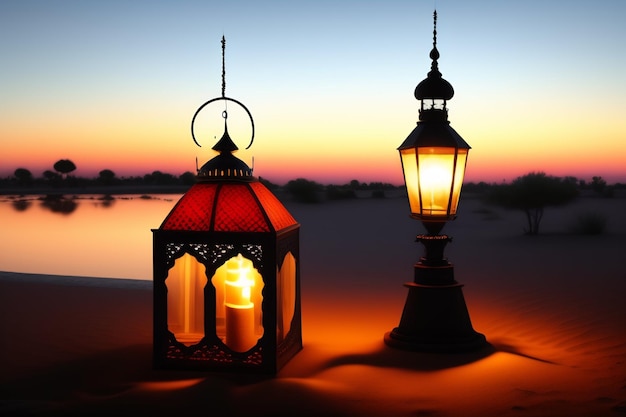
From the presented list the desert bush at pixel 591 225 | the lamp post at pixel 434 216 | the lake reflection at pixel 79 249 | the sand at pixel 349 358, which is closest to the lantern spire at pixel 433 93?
the lamp post at pixel 434 216

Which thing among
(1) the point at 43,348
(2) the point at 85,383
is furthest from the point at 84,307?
(2) the point at 85,383

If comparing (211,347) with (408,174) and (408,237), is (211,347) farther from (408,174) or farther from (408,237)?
(408,237)

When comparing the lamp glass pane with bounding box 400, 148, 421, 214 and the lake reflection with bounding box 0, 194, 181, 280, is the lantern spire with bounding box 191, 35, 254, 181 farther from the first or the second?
the lake reflection with bounding box 0, 194, 181, 280

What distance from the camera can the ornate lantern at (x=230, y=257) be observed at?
5.71 meters

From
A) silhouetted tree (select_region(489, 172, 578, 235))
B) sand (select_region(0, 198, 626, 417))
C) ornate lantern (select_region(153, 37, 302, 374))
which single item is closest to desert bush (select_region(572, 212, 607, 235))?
silhouetted tree (select_region(489, 172, 578, 235))

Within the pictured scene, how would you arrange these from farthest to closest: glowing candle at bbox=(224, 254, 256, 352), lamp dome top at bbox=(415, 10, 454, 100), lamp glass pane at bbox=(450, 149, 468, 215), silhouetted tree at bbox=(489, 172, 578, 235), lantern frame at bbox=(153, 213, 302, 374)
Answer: silhouetted tree at bbox=(489, 172, 578, 235)
lamp dome top at bbox=(415, 10, 454, 100)
lamp glass pane at bbox=(450, 149, 468, 215)
glowing candle at bbox=(224, 254, 256, 352)
lantern frame at bbox=(153, 213, 302, 374)

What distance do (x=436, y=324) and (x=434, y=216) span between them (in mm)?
1141

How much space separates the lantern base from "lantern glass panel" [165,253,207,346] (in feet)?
6.91

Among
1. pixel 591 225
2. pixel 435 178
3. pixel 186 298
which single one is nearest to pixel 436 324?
pixel 435 178

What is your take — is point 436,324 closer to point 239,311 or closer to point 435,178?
point 435,178

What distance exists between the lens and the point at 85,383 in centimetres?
568

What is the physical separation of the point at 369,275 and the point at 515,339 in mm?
6020

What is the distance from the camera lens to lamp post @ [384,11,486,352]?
6.64 m

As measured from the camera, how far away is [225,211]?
590cm
